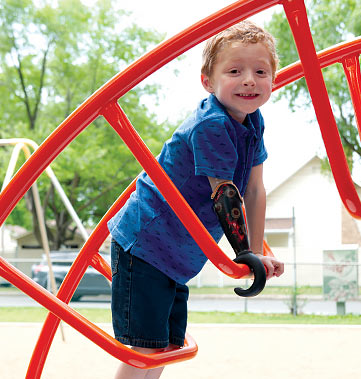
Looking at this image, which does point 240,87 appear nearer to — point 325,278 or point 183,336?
point 183,336

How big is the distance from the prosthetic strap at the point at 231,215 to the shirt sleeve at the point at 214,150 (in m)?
0.02

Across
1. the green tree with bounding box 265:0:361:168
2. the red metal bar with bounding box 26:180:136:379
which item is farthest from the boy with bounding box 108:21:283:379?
the green tree with bounding box 265:0:361:168

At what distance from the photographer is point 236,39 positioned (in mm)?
902

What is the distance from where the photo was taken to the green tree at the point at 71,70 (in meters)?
9.16

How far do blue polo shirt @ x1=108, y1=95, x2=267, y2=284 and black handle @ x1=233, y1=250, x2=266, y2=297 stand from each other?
15 centimetres

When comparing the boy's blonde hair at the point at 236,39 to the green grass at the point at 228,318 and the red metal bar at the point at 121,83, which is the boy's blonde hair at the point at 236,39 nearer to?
the red metal bar at the point at 121,83

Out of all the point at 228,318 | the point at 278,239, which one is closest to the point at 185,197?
the point at 228,318

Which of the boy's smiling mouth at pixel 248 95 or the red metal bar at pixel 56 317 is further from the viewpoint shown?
the red metal bar at pixel 56 317

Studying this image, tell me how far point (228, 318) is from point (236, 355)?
2.99 metres

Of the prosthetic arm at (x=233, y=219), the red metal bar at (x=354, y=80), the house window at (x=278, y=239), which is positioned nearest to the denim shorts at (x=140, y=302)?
the prosthetic arm at (x=233, y=219)

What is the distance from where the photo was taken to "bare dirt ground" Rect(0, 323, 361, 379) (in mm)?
2111

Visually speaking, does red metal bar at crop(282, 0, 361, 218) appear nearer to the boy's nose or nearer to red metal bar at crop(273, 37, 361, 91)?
the boy's nose

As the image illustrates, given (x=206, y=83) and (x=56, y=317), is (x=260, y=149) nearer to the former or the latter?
(x=206, y=83)

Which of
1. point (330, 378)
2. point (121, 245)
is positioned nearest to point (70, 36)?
point (330, 378)
